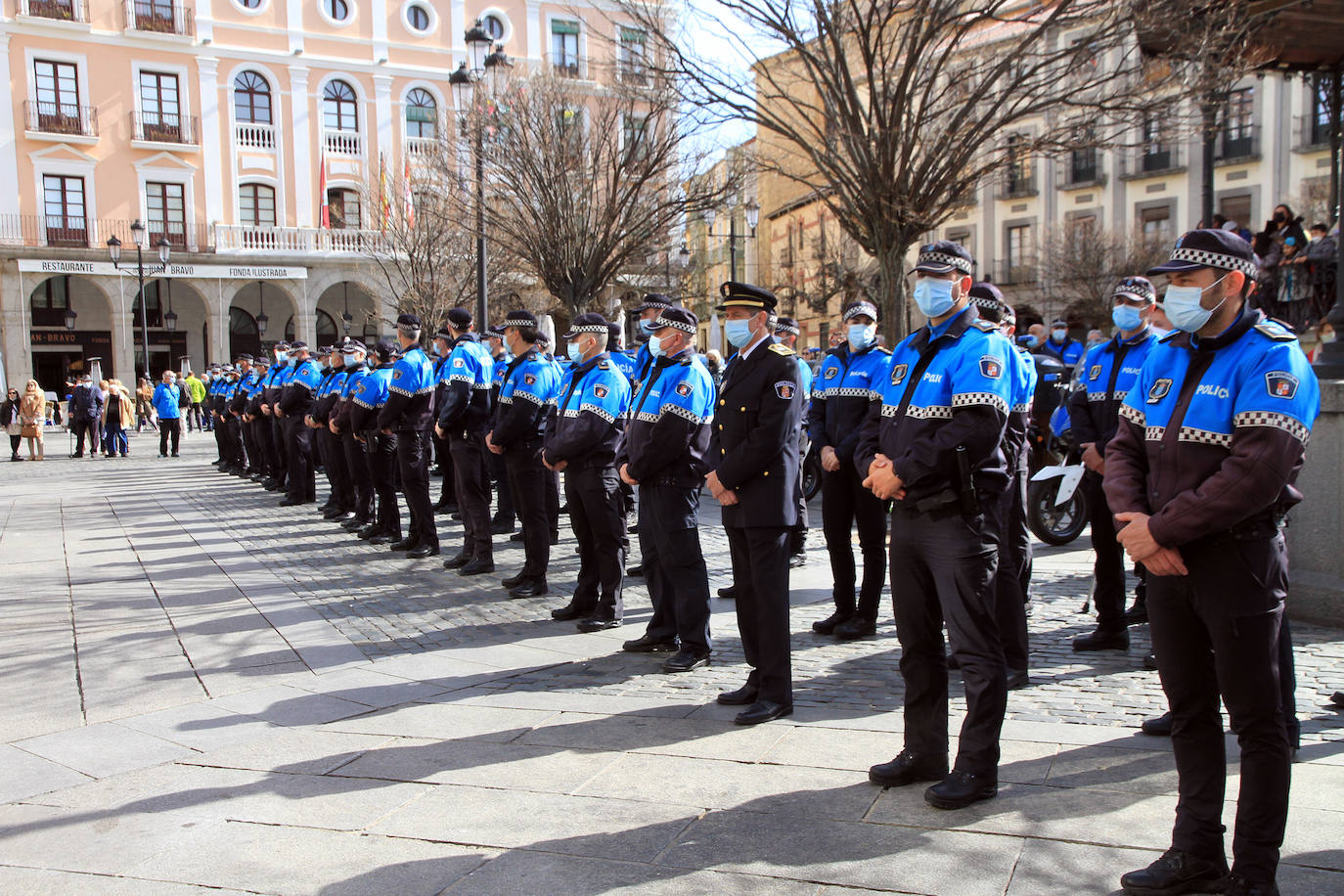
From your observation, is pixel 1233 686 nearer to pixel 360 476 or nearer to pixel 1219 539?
pixel 1219 539

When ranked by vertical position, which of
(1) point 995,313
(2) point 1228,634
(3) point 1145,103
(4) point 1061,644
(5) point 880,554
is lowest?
(4) point 1061,644

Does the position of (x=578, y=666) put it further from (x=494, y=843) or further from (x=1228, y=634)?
(x=1228, y=634)

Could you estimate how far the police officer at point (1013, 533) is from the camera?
572 centimetres

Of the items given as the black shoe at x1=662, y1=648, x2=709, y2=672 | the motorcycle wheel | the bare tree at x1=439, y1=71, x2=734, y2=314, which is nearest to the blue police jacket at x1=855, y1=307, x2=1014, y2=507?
the black shoe at x1=662, y1=648, x2=709, y2=672

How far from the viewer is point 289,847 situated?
404 centimetres

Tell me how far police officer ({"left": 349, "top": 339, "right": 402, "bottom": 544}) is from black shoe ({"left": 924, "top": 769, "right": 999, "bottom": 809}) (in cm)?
812

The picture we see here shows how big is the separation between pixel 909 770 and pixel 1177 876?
1.17 meters

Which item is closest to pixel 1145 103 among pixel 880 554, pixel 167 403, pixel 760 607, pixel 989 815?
pixel 880 554

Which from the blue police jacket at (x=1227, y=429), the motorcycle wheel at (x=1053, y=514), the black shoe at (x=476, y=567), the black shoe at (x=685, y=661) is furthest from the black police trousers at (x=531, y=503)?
the blue police jacket at (x=1227, y=429)

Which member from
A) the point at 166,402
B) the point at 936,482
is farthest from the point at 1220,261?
the point at 166,402

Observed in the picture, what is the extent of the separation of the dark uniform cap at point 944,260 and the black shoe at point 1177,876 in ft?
7.50

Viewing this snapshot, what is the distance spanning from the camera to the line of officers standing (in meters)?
3.36

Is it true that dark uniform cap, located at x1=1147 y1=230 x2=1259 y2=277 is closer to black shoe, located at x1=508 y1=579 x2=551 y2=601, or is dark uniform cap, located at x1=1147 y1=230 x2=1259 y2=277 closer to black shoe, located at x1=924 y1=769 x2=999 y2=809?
black shoe, located at x1=924 y1=769 x2=999 y2=809

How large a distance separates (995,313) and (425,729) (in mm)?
3636
